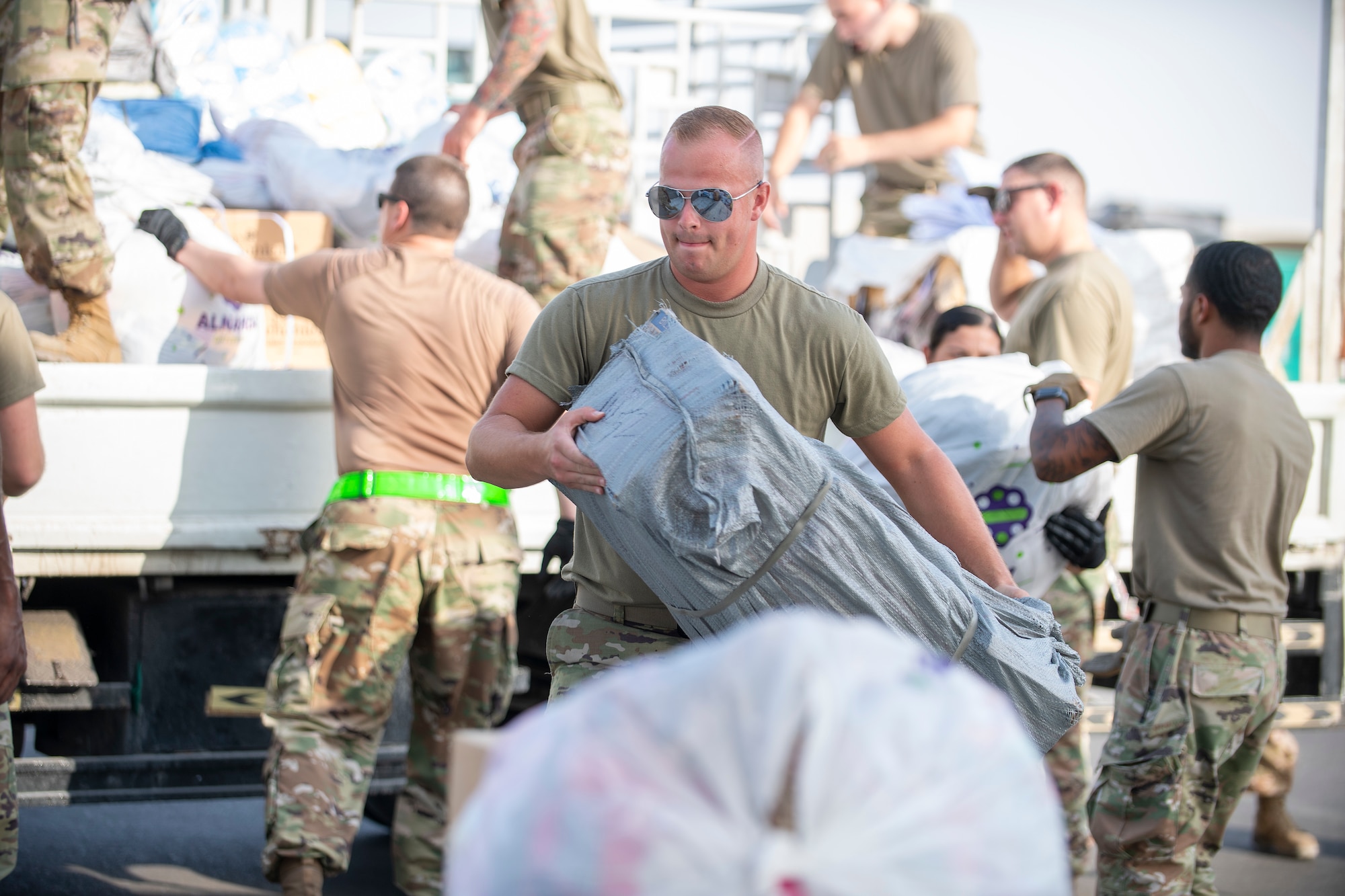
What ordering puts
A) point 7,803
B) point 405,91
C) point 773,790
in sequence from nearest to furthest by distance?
point 773,790 → point 7,803 → point 405,91

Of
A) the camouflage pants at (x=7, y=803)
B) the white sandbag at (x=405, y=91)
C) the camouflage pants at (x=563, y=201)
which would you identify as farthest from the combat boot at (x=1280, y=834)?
the white sandbag at (x=405, y=91)

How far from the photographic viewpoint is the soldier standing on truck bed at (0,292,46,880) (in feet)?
9.05

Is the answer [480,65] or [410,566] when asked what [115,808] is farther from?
[480,65]

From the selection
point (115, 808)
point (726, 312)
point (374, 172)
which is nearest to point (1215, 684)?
point (726, 312)

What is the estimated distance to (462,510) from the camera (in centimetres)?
351

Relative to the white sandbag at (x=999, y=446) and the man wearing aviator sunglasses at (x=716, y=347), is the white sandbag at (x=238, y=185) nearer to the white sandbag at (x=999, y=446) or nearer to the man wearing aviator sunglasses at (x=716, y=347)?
the white sandbag at (x=999, y=446)

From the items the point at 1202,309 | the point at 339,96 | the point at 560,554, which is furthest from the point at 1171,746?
the point at 339,96

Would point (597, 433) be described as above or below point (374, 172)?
below

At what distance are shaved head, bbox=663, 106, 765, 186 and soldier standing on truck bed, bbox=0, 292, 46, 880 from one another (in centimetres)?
154

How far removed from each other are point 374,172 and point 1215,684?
324cm

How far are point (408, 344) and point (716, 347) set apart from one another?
149 centimetres

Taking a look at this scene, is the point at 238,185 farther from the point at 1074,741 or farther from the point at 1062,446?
the point at 1074,741

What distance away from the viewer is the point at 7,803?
2.79 meters

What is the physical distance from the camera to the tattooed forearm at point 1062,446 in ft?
10.1
